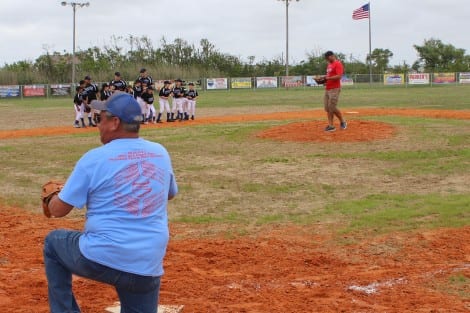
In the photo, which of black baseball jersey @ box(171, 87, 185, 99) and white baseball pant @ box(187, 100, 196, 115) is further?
white baseball pant @ box(187, 100, 196, 115)

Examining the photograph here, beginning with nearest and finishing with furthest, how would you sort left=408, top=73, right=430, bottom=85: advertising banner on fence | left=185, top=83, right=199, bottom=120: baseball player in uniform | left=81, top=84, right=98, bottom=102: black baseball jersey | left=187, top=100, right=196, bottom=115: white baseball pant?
left=81, top=84, right=98, bottom=102: black baseball jersey, left=185, top=83, right=199, bottom=120: baseball player in uniform, left=187, top=100, right=196, bottom=115: white baseball pant, left=408, top=73, right=430, bottom=85: advertising banner on fence

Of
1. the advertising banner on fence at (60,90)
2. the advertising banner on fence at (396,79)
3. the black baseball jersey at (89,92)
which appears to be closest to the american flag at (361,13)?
the advertising banner on fence at (396,79)

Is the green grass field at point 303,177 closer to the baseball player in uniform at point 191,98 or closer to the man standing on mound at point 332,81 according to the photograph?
the man standing on mound at point 332,81

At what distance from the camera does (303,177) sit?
11586 mm

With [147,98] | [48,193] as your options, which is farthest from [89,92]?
[48,193]

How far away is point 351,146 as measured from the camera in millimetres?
14562

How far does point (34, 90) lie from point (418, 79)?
1308 inches

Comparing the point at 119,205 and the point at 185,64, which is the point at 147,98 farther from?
the point at 185,64

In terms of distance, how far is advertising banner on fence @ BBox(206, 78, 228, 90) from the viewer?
59.4m

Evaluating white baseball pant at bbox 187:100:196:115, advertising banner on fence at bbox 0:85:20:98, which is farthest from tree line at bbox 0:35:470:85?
white baseball pant at bbox 187:100:196:115

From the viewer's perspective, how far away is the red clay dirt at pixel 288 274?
5.45m

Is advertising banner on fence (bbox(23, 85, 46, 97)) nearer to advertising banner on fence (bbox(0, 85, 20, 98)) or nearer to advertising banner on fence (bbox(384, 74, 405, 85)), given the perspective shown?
advertising banner on fence (bbox(0, 85, 20, 98))

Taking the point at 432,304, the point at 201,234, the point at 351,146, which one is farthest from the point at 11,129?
the point at 432,304

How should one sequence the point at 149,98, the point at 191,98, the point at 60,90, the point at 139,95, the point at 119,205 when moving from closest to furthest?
the point at 119,205 < the point at 149,98 < the point at 139,95 < the point at 191,98 < the point at 60,90
